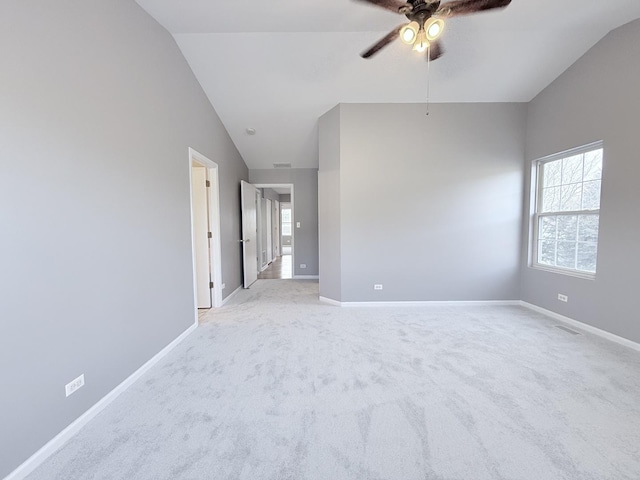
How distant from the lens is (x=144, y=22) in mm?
2303

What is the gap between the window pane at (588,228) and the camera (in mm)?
2918

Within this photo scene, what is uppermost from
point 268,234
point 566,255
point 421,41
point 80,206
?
point 421,41

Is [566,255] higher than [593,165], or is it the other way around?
[593,165]

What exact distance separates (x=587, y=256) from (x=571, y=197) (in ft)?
2.46

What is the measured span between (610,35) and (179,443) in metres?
5.17

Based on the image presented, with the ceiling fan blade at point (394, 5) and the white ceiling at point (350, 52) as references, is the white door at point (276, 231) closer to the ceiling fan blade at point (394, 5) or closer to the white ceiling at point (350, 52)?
the white ceiling at point (350, 52)

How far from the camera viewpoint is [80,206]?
1628 millimetres

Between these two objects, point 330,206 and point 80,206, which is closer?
point 80,206

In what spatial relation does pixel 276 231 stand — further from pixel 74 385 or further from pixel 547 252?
pixel 74 385

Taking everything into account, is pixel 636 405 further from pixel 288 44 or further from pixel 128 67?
pixel 128 67

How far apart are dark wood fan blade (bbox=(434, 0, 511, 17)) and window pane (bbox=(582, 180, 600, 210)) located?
2435 mm

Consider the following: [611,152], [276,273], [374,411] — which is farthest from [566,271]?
[276,273]

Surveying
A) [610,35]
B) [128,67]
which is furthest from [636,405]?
[128,67]

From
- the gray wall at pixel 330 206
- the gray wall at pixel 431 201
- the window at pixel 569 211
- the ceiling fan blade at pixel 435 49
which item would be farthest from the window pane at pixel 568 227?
the gray wall at pixel 330 206
